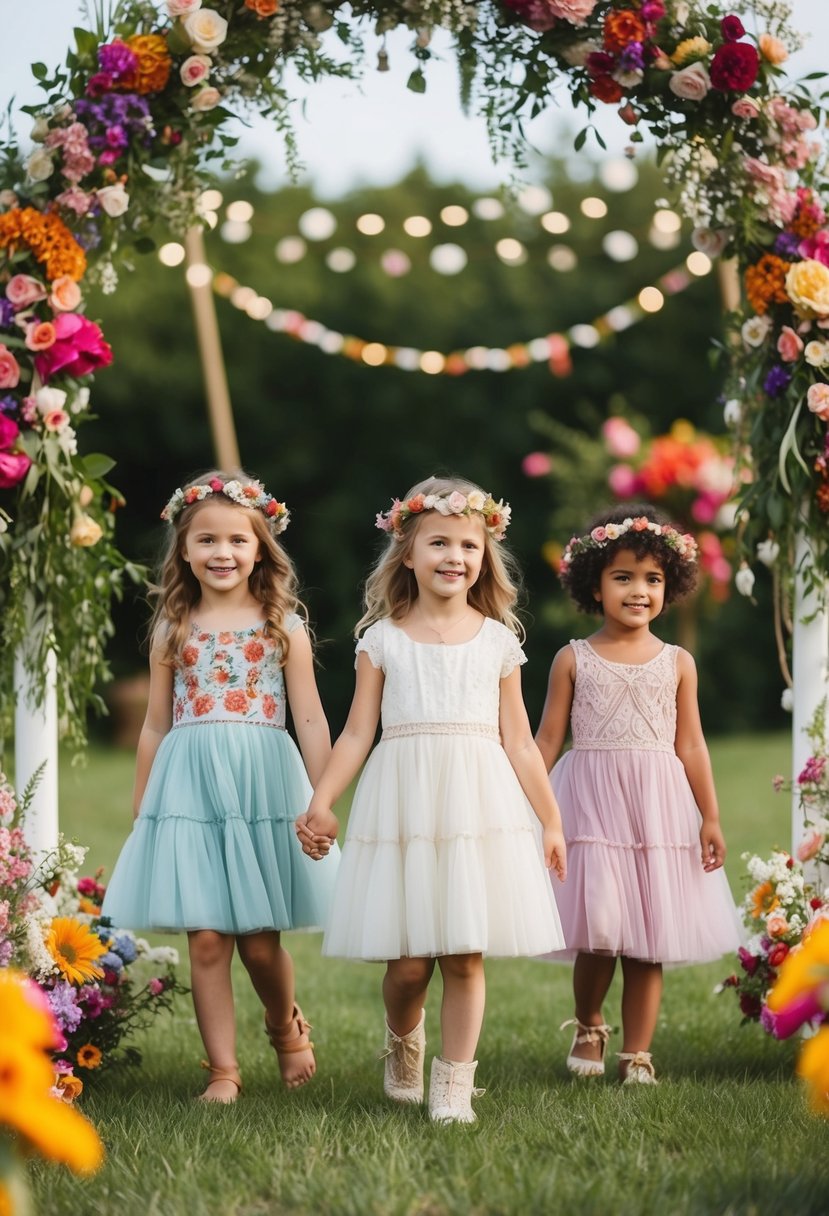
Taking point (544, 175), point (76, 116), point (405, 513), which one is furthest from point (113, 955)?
point (544, 175)

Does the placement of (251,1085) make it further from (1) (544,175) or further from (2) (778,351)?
(1) (544,175)

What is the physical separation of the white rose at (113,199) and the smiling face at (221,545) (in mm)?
962

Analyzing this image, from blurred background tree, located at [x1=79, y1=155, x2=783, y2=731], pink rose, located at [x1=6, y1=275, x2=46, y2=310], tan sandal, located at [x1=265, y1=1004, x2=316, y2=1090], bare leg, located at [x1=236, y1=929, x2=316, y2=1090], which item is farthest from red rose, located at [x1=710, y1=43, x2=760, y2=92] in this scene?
blurred background tree, located at [x1=79, y1=155, x2=783, y2=731]

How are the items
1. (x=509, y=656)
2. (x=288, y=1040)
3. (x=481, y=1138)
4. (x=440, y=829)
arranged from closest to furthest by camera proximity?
(x=481, y=1138), (x=440, y=829), (x=509, y=656), (x=288, y=1040)

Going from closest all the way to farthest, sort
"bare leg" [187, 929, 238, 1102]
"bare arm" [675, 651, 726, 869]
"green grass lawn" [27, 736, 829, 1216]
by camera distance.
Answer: "green grass lawn" [27, 736, 829, 1216] < "bare leg" [187, 929, 238, 1102] < "bare arm" [675, 651, 726, 869]

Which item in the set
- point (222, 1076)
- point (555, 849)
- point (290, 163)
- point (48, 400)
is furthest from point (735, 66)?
point (222, 1076)

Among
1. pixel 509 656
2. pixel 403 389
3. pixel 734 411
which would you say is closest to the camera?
pixel 509 656

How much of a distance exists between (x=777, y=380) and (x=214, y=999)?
2.61 m

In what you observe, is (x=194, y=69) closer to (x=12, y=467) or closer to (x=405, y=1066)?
(x=12, y=467)

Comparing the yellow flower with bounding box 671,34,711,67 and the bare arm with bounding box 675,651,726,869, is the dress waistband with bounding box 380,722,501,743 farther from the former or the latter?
the yellow flower with bounding box 671,34,711,67

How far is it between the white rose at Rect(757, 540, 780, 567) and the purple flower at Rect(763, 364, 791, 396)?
49 cm

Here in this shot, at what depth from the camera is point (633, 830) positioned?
4.51m

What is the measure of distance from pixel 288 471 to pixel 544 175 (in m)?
5.47

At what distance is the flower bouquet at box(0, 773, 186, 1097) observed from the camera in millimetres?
3912
